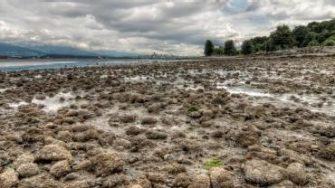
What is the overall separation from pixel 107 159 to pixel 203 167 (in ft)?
7.58

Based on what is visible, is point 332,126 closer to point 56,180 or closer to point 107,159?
point 107,159

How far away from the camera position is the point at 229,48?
194625 millimetres

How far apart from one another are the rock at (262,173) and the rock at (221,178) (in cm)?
45

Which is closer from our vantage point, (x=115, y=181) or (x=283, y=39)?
(x=115, y=181)

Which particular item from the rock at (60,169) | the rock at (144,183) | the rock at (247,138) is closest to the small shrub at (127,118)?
the rock at (247,138)

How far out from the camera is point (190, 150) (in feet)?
37.2

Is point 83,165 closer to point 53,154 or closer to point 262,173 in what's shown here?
point 53,154

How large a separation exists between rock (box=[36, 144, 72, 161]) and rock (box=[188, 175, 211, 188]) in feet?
11.2

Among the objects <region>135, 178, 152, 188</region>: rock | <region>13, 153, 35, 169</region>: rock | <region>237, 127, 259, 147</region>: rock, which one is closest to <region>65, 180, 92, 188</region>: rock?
<region>135, 178, 152, 188</region>: rock

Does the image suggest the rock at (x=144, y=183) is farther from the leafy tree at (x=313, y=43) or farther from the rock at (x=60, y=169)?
the leafy tree at (x=313, y=43)

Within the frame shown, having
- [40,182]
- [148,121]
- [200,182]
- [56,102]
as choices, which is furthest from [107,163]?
[56,102]

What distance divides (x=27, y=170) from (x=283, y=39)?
508 ft

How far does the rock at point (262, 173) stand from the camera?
29.2 feet

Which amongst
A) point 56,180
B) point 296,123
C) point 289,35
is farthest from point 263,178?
point 289,35
